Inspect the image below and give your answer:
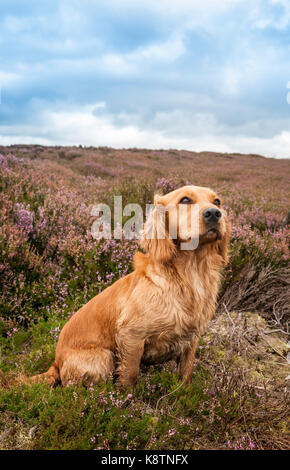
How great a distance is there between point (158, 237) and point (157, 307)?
0.48 meters

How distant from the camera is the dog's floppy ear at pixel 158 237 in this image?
243 centimetres

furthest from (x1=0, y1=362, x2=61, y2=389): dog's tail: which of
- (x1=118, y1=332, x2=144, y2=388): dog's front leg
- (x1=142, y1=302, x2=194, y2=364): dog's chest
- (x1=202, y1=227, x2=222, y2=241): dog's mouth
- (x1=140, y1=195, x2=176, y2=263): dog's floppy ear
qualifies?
(x1=202, y1=227, x2=222, y2=241): dog's mouth

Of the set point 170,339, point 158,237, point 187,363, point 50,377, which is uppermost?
point 158,237

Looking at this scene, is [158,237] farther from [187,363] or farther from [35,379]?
[35,379]

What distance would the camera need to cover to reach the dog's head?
2328 mm

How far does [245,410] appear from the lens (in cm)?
239

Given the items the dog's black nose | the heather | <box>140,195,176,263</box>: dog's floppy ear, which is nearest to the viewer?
the heather

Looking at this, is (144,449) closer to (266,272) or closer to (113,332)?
(113,332)

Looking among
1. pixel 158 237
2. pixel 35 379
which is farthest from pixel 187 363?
pixel 35 379

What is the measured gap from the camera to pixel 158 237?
248 centimetres

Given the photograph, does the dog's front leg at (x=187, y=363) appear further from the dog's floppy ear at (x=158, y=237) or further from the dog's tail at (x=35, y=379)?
the dog's tail at (x=35, y=379)

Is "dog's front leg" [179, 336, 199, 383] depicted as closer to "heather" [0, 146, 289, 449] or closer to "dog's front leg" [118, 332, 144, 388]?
"heather" [0, 146, 289, 449]

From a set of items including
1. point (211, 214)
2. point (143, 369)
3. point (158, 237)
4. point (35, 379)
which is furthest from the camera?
point (143, 369)
